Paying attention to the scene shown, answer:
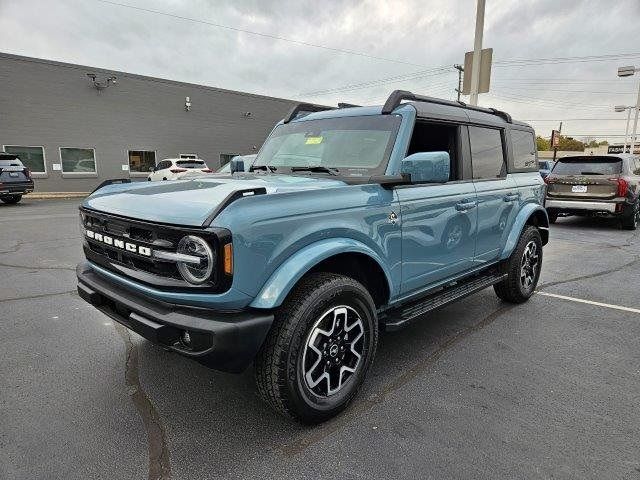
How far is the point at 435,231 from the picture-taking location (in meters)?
3.34

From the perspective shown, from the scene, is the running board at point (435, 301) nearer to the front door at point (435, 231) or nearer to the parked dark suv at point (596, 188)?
the front door at point (435, 231)

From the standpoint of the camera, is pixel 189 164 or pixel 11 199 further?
pixel 189 164

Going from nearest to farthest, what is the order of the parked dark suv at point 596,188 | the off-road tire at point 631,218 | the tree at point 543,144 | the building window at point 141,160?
the parked dark suv at point 596,188 < the off-road tire at point 631,218 < the building window at point 141,160 < the tree at point 543,144

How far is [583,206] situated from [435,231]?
8.93 meters

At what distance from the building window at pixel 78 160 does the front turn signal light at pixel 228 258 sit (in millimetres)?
22020

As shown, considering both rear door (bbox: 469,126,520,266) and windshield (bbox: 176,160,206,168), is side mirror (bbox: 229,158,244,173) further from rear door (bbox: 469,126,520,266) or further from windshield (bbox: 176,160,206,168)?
windshield (bbox: 176,160,206,168)

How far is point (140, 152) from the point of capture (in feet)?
74.9

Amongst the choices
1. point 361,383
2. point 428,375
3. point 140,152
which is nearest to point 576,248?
point 428,375

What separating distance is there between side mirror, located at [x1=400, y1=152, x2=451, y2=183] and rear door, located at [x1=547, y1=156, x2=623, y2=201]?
30.3 ft

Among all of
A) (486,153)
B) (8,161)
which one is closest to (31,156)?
(8,161)

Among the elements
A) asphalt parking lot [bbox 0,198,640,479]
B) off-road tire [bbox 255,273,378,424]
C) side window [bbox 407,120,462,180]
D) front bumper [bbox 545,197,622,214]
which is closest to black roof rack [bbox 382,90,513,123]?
side window [bbox 407,120,462,180]

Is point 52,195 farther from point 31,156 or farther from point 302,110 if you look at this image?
point 302,110

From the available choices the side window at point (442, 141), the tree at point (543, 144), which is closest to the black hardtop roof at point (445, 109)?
the side window at point (442, 141)

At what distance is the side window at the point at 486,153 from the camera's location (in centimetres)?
398
